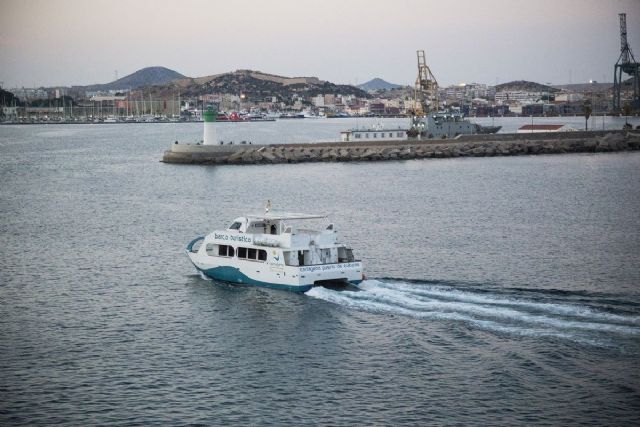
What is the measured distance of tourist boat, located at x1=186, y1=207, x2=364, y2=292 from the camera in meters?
25.6

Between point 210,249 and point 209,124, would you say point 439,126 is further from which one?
point 210,249

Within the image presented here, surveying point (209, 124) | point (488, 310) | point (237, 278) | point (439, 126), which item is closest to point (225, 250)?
point (237, 278)

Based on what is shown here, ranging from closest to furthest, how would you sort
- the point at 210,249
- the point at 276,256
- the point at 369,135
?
1. the point at 276,256
2. the point at 210,249
3. the point at 369,135

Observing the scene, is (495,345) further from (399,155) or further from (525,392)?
(399,155)

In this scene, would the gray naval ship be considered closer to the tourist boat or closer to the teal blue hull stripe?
the tourist boat

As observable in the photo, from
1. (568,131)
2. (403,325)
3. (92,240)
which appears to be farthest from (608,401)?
(568,131)

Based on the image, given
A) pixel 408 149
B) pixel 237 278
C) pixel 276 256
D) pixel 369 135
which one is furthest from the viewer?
pixel 369 135

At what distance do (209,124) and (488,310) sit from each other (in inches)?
2103

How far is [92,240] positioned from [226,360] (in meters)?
17.5

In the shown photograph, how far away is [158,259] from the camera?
105ft

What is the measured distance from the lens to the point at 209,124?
2889 inches

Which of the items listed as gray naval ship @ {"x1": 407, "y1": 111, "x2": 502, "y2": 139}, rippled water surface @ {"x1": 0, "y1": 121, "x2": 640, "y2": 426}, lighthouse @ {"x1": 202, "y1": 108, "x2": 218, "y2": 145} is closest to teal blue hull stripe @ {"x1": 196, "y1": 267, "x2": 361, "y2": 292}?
rippled water surface @ {"x1": 0, "y1": 121, "x2": 640, "y2": 426}

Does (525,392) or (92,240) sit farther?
(92,240)

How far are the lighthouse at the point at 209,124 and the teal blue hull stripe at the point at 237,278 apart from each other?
151 feet
